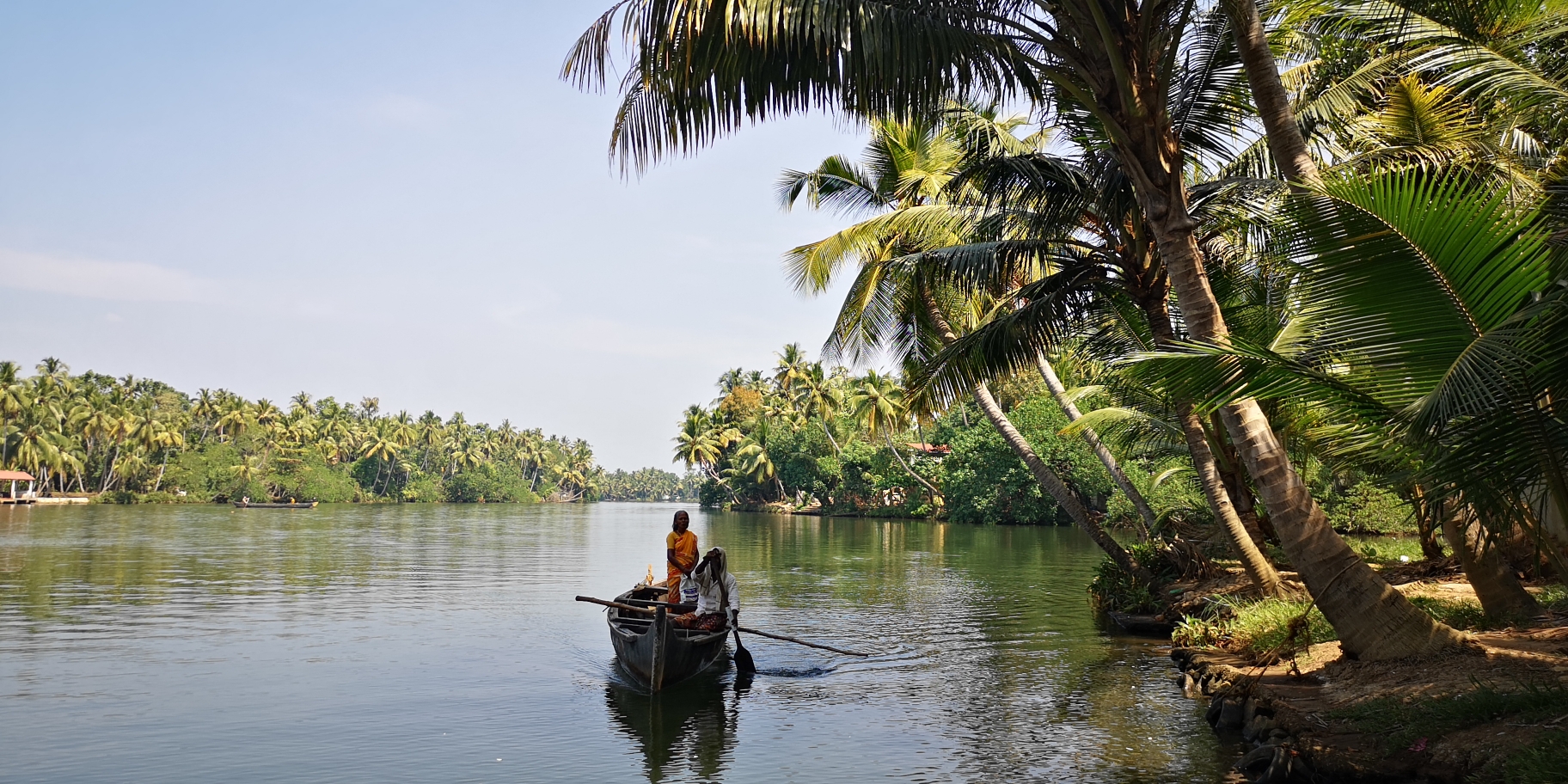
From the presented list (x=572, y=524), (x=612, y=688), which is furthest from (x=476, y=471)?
(x=612, y=688)

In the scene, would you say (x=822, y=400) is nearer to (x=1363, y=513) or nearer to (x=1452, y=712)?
(x=1363, y=513)

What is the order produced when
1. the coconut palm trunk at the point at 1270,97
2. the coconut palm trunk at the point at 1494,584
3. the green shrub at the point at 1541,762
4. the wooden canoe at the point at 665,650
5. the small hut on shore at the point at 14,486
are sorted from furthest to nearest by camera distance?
the small hut on shore at the point at 14,486
the wooden canoe at the point at 665,650
the coconut palm trunk at the point at 1494,584
the coconut palm trunk at the point at 1270,97
the green shrub at the point at 1541,762

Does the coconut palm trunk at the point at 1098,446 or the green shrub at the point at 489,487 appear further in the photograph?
the green shrub at the point at 489,487

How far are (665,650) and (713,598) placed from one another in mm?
1444

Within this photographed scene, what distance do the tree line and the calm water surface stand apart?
3.26m

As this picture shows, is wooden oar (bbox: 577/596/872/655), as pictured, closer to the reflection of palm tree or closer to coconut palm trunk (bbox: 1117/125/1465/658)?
the reflection of palm tree

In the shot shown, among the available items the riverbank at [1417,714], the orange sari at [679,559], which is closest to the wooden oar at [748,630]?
the orange sari at [679,559]

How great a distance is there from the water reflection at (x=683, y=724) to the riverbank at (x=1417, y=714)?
4642mm

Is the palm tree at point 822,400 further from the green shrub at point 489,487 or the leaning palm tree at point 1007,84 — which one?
the leaning palm tree at point 1007,84

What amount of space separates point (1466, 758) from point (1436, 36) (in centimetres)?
666

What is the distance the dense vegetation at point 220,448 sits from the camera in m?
74.9

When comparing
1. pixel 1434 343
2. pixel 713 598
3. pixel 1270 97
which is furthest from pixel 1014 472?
pixel 1434 343

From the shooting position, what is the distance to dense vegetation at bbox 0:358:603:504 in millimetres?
74875

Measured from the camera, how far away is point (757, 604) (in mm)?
20844
